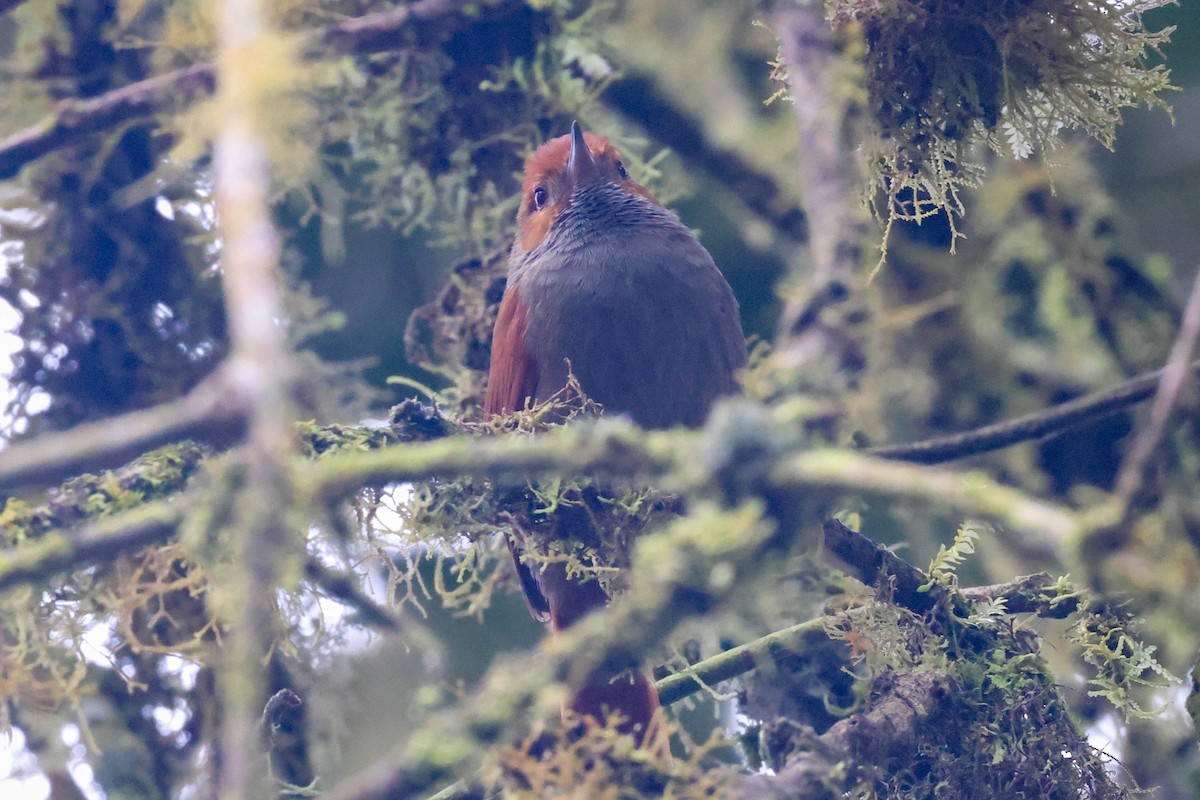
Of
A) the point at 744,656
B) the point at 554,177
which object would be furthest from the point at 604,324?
the point at 744,656

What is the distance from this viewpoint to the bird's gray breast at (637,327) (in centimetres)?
289

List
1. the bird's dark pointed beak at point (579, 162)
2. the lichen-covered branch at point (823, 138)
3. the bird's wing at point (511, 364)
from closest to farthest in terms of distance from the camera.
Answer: the lichen-covered branch at point (823, 138) < the bird's wing at point (511, 364) < the bird's dark pointed beak at point (579, 162)

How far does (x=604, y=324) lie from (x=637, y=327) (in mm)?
83

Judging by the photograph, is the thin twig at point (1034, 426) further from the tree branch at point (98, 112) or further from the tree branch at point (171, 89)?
the tree branch at point (98, 112)

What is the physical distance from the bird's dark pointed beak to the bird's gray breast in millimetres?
267

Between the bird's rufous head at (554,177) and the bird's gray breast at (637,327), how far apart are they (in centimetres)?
21

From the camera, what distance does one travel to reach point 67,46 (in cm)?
322

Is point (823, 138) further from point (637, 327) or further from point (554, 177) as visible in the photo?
point (554, 177)

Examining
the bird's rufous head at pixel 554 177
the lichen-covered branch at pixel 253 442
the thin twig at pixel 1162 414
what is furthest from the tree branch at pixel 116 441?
the bird's rufous head at pixel 554 177

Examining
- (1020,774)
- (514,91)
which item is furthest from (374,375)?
(1020,774)

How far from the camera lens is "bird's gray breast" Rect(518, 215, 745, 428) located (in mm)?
2893

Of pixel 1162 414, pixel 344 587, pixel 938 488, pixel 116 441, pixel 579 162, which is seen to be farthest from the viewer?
pixel 579 162

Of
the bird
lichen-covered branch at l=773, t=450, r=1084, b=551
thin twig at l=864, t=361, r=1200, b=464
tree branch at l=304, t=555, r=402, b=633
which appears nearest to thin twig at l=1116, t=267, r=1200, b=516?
lichen-covered branch at l=773, t=450, r=1084, b=551

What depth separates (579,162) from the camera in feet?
10.9
